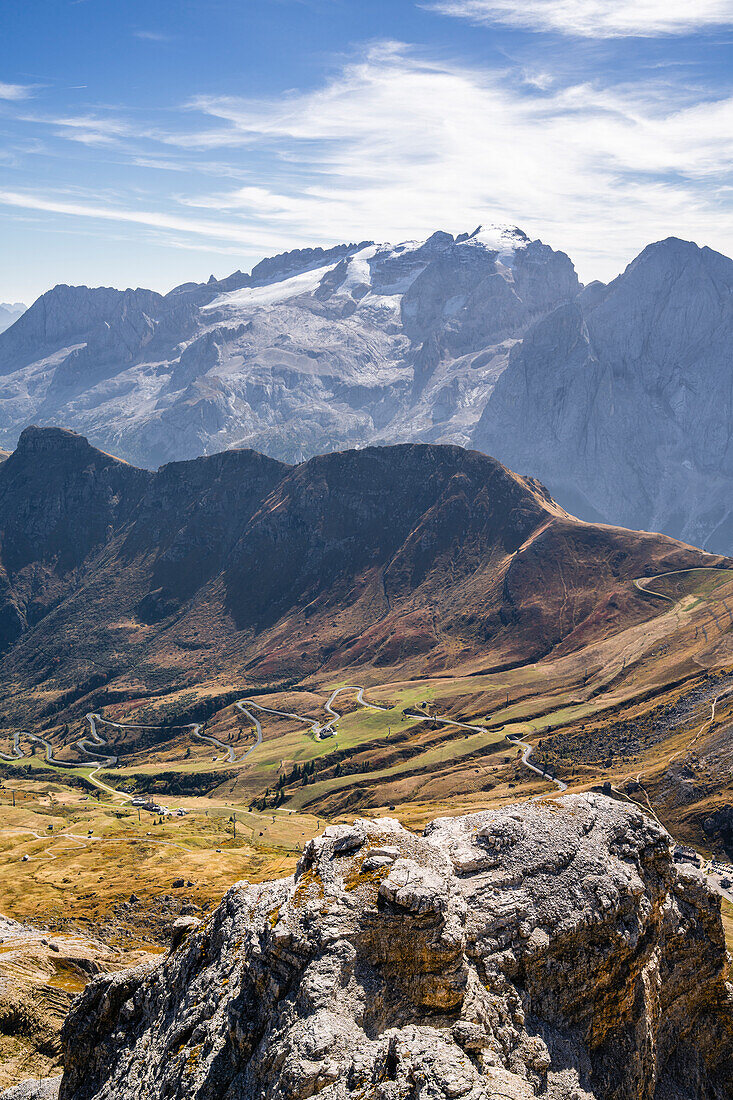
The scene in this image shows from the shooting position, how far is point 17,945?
9931cm

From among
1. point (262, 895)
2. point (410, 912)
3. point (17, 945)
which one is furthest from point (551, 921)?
point (17, 945)

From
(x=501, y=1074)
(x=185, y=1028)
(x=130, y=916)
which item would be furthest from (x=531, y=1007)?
(x=130, y=916)

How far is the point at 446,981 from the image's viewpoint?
3812 cm

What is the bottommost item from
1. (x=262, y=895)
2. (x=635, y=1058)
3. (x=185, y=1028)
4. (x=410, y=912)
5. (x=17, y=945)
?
(x=17, y=945)

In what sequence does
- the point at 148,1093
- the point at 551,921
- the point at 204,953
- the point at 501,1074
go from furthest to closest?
the point at 204,953, the point at 551,921, the point at 148,1093, the point at 501,1074

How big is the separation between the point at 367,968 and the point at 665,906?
2544cm

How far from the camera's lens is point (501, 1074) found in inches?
1348

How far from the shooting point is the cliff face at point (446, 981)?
3509 centimetres

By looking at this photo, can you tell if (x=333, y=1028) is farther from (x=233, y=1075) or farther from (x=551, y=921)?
(x=551, y=921)

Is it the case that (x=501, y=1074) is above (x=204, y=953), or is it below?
above

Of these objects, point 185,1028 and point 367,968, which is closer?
point 367,968

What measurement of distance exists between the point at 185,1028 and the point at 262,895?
830cm

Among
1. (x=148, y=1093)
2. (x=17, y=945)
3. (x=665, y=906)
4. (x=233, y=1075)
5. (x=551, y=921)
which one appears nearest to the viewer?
(x=233, y=1075)

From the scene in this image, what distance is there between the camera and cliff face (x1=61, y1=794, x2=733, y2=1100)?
115 ft
